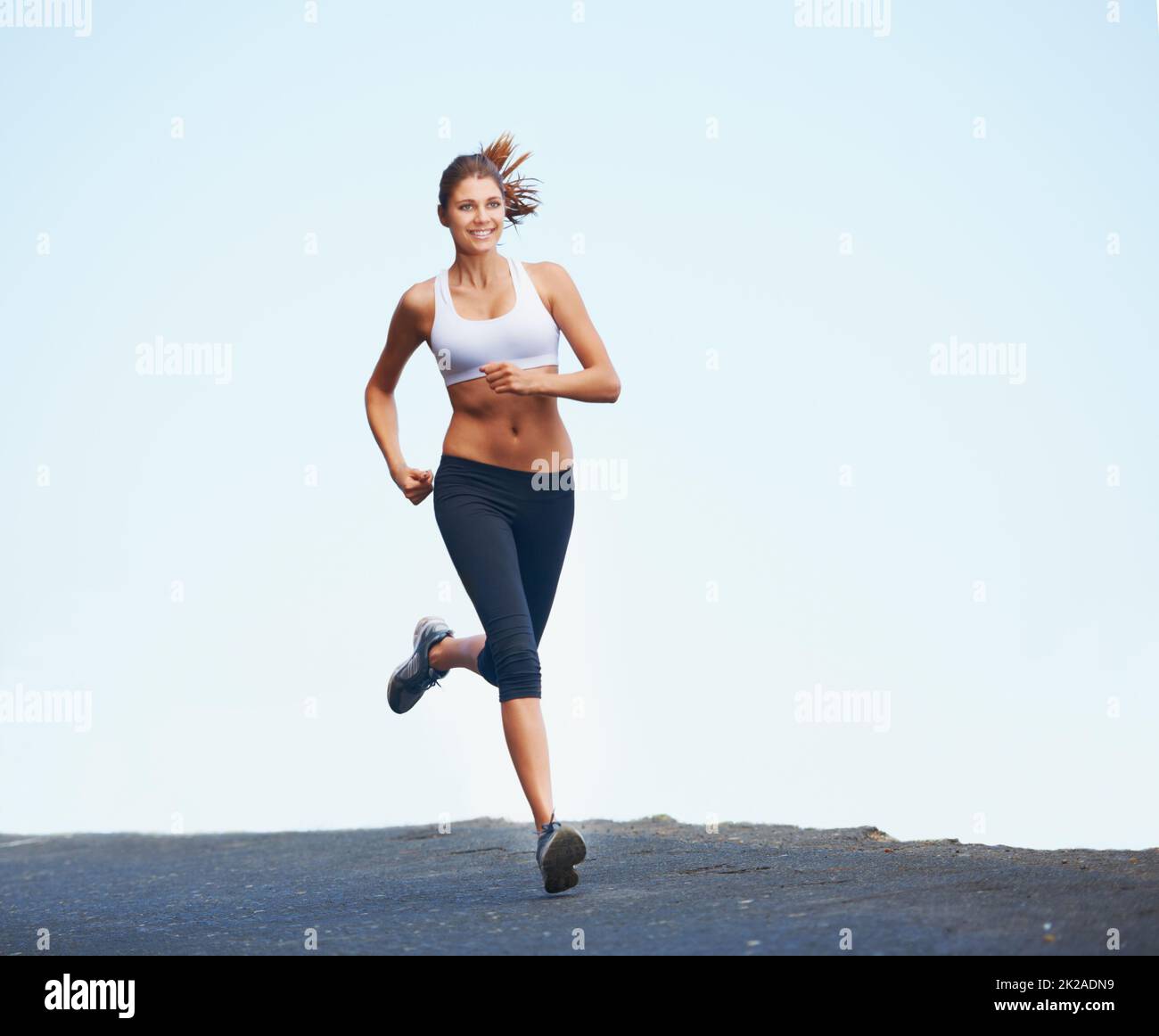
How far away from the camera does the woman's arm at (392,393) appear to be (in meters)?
5.23

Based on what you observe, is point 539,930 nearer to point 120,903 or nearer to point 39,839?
point 120,903

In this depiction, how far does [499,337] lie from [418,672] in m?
1.79

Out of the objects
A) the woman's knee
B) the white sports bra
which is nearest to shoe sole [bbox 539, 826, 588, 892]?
the woman's knee

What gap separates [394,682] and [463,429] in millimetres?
1593

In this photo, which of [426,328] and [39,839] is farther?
[39,839]

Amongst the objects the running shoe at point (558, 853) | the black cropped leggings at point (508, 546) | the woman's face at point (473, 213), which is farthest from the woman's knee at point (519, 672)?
the woman's face at point (473, 213)

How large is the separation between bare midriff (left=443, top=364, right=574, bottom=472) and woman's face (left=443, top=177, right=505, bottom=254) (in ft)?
1.71

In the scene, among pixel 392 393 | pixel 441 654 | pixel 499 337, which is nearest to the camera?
pixel 499 337

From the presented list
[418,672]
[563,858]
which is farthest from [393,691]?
[563,858]

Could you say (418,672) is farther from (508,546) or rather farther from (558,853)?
(558,853)

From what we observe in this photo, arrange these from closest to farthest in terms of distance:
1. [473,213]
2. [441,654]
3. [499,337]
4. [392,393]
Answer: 1. [499,337]
2. [473,213]
3. [392,393]
4. [441,654]

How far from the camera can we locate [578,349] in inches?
199

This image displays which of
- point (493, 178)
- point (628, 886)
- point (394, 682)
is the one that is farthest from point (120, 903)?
point (493, 178)
